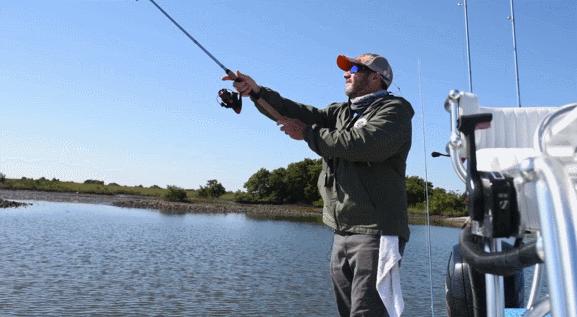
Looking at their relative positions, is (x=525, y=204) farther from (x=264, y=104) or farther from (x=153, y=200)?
(x=153, y=200)

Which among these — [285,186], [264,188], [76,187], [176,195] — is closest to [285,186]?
[285,186]

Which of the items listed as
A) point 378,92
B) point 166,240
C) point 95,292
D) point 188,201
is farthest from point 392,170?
point 188,201

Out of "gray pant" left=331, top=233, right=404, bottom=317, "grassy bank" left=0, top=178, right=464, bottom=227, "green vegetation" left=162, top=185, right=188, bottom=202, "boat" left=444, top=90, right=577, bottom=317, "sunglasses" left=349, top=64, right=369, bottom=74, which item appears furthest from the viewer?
"green vegetation" left=162, top=185, right=188, bottom=202

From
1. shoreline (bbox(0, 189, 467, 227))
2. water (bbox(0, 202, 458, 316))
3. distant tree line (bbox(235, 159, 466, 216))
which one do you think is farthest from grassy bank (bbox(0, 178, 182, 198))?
water (bbox(0, 202, 458, 316))

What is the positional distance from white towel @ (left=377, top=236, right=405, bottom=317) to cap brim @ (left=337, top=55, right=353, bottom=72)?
115 centimetres

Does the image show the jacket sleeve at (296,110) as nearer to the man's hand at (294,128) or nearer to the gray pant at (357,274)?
the man's hand at (294,128)

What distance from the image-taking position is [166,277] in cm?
2147

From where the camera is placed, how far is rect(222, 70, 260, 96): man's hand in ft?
12.9

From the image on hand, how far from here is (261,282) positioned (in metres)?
21.6

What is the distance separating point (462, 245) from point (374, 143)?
153cm

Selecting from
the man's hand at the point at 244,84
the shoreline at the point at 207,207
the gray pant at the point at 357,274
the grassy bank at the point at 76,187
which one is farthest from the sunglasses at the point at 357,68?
the grassy bank at the point at 76,187

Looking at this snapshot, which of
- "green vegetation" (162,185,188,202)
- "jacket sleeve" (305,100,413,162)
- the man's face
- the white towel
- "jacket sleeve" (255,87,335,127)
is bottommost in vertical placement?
the white towel

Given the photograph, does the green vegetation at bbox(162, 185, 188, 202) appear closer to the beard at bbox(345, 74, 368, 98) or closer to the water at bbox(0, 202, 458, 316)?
the water at bbox(0, 202, 458, 316)

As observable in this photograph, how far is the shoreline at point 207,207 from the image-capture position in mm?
82938
